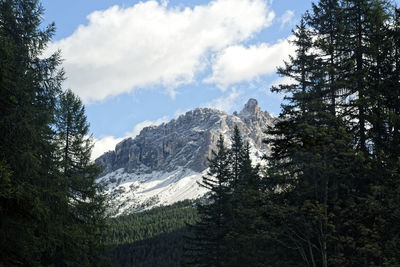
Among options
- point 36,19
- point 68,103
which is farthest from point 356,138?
point 68,103

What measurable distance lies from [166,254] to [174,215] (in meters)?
74.7

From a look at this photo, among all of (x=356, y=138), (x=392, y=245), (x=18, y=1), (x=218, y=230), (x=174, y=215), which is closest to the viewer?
(x=392, y=245)

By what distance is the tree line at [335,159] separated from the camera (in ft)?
35.7

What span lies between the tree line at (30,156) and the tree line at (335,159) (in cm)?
667

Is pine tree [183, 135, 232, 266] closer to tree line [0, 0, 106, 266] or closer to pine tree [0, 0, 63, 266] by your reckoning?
tree line [0, 0, 106, 266]

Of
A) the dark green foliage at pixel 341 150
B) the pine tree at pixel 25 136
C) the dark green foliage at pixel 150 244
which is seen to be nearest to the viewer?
the pine tree at pixel 25 136

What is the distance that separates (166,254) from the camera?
121 metres

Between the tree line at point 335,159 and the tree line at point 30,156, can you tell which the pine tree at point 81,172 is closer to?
the tree line at point 30,156

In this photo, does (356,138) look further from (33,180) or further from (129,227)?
A: (129,227)

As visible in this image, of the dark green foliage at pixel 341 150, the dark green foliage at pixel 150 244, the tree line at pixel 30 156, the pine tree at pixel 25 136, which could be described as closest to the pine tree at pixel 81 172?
the tree line at pixel 30 156

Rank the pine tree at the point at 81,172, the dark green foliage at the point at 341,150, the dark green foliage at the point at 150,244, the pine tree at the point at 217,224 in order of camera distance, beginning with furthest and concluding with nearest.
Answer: the dark green foliage at the point at 150,244 < the pine tree at the point at 217,224 < the pine tree at the point at 81,172 < the dark green foliage at the point at 341,150

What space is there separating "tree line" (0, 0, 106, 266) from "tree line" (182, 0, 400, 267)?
667 centimetres

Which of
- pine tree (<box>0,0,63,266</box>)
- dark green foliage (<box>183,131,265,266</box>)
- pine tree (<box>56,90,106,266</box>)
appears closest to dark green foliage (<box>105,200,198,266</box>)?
dark green foliage (<box>183,131,265,266</box>)

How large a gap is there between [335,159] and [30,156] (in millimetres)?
9435
